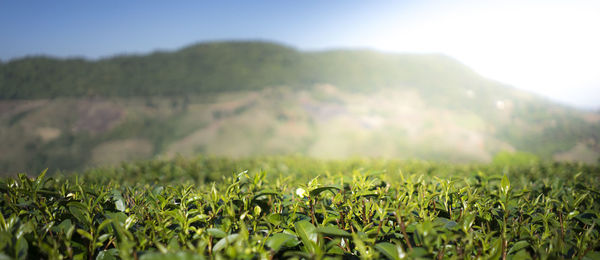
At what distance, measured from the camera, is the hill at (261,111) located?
18219 mm

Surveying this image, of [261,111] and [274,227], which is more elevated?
[274,227]

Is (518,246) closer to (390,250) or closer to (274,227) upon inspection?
(390,250)

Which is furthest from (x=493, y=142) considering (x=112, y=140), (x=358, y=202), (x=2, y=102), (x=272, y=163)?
(x=2, y=102)

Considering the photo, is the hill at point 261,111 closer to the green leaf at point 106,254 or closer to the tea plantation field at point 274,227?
the tea plantation field at point 274,227

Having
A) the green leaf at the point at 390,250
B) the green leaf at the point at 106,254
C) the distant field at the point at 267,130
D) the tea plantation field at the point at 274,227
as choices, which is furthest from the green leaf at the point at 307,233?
the distant field at the point at 267,130

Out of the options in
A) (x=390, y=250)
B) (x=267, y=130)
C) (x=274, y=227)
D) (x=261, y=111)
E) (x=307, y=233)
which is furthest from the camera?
(x=261, y=111)

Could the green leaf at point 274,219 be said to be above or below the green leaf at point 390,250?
below

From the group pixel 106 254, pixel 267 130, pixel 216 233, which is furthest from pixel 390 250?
pixel 267 130

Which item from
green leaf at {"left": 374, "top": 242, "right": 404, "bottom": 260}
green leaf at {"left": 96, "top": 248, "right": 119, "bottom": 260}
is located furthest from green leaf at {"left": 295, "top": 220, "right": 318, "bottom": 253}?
green leaf at {"left": 96, "top": 248, "right": 119, "bottom": 260}

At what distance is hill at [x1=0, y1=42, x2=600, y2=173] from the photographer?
59.8 ft

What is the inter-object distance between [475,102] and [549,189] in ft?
89.8

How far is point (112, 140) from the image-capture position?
60.4 feet

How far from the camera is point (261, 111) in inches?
870

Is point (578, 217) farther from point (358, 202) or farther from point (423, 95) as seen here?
point (423, 95)
